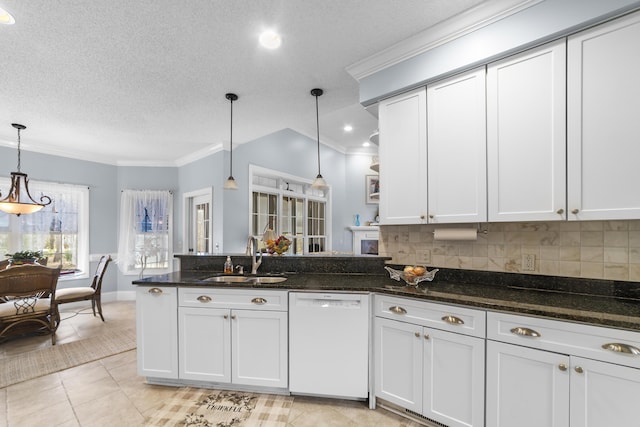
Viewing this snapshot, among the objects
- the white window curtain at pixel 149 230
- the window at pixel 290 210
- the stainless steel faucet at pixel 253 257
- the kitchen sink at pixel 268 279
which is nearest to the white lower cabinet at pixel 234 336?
the kitchen sink at pixel 268 279

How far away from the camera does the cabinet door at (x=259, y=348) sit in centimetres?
219

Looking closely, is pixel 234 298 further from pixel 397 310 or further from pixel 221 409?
pixel 397 310

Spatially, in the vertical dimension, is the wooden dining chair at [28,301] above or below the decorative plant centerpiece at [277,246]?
below

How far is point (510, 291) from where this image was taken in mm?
1931

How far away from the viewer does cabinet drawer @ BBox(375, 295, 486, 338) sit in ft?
5.39

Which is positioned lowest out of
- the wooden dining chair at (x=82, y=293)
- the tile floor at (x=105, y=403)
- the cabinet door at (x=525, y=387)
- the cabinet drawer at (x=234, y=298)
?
the tile floor at (x=105, y=403)

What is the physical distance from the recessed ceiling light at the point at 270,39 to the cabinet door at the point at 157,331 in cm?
202

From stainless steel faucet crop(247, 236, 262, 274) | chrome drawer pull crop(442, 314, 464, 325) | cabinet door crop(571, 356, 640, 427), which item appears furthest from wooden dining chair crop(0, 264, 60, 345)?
cabinet door crop(571, 356, 640, 427)

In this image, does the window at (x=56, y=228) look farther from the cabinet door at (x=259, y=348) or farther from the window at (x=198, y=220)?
the cabinet door at (x=259, y=348)

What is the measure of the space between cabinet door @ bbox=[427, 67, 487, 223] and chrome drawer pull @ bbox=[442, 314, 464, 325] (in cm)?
68

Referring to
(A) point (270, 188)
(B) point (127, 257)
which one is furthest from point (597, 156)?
(B) point (127, 257)

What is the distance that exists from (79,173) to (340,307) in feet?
17.9

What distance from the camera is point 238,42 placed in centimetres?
218

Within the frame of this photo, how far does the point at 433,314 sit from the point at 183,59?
2657 mm
